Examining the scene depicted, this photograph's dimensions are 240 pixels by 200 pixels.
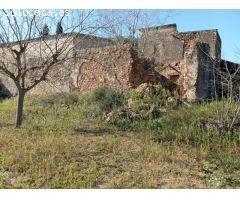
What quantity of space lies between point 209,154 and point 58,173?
320 centimetres

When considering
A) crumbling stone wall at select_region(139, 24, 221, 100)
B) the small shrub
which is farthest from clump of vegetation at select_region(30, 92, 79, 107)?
crumbling stone wall at select_region(139, 24, 221, 100)

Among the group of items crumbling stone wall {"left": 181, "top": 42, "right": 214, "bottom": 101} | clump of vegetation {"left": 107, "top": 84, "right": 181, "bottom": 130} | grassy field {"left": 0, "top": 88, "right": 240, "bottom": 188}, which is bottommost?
grassy field {"left": 0, "top": 88, "right": 240, "bottom": 188}

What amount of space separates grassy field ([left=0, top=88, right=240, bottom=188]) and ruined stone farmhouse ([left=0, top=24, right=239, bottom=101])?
6.79ft

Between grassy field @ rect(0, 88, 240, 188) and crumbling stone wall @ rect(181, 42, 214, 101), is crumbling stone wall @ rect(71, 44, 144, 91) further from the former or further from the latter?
grassy field @ rect(0, 88, 240, 188)

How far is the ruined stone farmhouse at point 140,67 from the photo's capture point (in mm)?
14352

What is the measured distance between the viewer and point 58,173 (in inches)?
272

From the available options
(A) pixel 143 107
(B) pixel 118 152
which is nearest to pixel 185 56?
(A) pixel 143 107

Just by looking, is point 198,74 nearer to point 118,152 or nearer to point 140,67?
point 140,67

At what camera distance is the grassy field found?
6.70 metres

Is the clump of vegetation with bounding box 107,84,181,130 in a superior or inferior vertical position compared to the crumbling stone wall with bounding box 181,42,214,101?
inferior

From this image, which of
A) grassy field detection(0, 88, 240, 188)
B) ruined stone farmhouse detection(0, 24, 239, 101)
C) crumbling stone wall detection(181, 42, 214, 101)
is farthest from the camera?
ruined stone farmhouse detection(0, 24, 239, 101)

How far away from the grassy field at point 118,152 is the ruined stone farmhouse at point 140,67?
6.79ft

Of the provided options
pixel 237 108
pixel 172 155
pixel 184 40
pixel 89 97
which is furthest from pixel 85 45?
pixel 172 155

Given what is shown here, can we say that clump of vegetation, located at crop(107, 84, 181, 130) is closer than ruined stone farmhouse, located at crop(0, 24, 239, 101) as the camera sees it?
Yes
